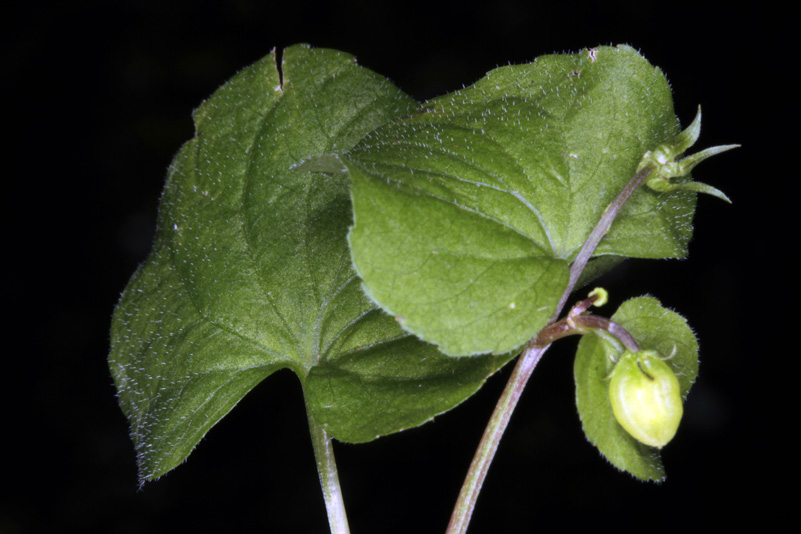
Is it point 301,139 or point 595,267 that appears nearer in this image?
point 595,267

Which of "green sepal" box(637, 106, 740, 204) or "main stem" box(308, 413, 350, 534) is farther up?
"green sepal" box(637, 106, 740, 204)

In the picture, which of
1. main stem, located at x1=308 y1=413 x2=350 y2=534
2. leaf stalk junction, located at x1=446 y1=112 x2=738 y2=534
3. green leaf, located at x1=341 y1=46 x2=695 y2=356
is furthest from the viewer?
main stem, located at x1=308 y1=413 x2=350 y2=534

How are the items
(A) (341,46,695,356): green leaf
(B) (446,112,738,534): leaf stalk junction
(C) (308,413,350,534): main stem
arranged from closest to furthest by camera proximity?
1. (A) (341,46,695,356): green leaf
2. (B) (446,112,738,534): leaf stalk junction
3. (C) (308,413,350,534): main stem

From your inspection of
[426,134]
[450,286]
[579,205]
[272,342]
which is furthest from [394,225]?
[272,342]

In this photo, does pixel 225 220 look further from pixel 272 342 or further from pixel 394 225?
pixel 394 225

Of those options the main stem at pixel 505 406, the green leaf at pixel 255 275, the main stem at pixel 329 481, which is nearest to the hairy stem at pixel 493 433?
the main stem at pixel 505 406

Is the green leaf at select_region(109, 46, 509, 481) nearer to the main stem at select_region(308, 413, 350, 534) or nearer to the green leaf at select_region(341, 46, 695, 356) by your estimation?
the main stem at select_region(308, 413, 350, 534)

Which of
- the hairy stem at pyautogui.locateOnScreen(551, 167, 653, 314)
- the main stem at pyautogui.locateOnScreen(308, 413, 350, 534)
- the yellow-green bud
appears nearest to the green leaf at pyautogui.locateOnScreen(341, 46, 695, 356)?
the hairy stem at pyautogui.locateOnScreen(551, 167, 653, 314)

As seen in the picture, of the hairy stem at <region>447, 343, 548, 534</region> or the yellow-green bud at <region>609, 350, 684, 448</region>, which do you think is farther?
the hairy stem at <region>447, 343, 548, 534</region>
